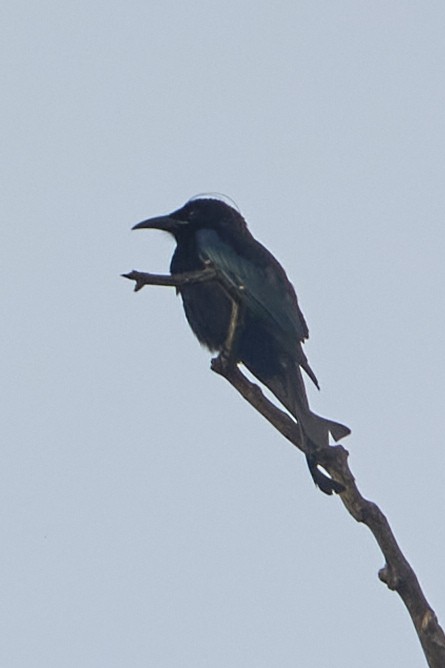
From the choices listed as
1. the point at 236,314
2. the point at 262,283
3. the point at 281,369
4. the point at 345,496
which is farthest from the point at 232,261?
the point at 345,496

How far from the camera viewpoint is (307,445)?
5.62 meters

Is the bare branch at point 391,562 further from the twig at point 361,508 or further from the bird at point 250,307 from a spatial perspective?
the bird at point 250,307

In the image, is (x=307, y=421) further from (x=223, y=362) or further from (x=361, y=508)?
A: (x=361, y=508)

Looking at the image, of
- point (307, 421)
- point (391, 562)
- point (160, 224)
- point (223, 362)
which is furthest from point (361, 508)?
point (160, 224)

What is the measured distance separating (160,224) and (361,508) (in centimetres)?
341

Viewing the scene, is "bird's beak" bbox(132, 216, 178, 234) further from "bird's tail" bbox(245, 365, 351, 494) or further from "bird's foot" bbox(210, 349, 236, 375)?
"bird's foot" bbox(210, 349, 236, 375)

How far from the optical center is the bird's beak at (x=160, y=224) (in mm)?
7844

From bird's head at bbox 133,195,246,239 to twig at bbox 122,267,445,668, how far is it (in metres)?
2.28

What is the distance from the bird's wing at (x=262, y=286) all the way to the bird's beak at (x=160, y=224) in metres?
0.25

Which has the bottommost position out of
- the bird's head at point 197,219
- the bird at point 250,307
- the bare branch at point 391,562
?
the bare branch at point 391,562

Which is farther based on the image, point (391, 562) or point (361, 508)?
point (361, 508)

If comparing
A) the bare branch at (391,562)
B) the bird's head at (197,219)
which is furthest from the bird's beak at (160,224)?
the bare branch at (391,562)

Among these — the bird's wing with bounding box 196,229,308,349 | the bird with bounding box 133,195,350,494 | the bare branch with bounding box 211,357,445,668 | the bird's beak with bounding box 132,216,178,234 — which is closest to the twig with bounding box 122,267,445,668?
the bare branch with bounding box 211,357,445,668

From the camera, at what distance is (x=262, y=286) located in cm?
727
